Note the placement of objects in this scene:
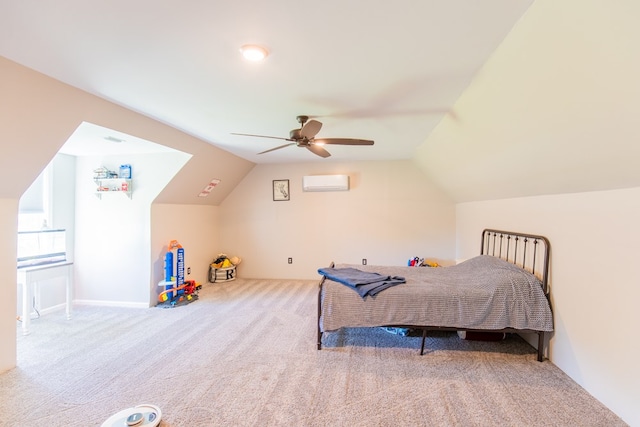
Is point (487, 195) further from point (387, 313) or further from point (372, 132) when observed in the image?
point (387, 313)

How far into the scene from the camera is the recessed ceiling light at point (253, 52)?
1.73 meters

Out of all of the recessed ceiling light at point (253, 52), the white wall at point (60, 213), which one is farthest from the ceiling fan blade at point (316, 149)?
the white wall at point (60, 213)

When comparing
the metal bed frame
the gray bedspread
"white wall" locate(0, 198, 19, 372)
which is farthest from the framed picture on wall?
"white wall" locate(0, 198, 19, 372)

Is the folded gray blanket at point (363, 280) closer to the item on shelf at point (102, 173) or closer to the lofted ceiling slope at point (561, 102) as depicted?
the lofted ceiling slope at point (561, 102)

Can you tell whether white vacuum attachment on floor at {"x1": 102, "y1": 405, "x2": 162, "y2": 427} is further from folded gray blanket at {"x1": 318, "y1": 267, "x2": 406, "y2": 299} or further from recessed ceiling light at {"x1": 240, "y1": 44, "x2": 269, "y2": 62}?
recessed ceiling light at {"x1": 240, "y1": 44, "x2": 269, "y2": 62}

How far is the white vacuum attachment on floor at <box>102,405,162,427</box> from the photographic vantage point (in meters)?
1.83

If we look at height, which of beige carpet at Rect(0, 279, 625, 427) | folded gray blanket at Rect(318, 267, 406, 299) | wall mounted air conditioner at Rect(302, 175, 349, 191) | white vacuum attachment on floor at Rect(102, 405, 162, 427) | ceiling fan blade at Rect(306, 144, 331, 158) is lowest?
beige carpet at Rect(0, 279, 625, 427)

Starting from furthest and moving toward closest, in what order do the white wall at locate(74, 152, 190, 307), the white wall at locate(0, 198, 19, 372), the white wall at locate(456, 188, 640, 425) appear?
the white wall at locate(74, 152, 190, 307) < the white wall at locate(0, 198, 19, 372) < the white wall at locate(456, 188, 640, 425)

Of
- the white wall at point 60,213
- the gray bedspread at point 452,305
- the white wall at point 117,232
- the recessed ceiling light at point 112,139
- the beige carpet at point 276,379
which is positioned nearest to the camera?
the beige carpet at point 276,379

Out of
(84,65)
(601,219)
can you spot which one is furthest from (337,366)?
(84,65)

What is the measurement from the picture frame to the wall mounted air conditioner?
0.39 metres

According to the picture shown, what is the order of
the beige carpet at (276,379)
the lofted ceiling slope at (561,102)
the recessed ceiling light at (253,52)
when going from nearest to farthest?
the lofted ceiling slope at (561,102)
the recessed ceiling light at (253,52)
the beige carpet at (276,379)

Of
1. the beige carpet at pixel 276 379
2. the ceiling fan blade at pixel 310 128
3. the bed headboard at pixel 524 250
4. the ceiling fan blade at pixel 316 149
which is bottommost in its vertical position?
the beige carpet at pixel 276 379

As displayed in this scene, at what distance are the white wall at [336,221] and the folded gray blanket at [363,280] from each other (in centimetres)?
220
